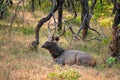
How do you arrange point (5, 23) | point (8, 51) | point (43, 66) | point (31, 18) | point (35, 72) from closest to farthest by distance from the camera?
point (35, 72) < point (43, 66) < point (8, 51) < point (5, 23) < point (31, 18)

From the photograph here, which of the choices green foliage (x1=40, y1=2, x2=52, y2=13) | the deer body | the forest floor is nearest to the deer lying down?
the deer body

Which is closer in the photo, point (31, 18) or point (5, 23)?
point (5, 23)

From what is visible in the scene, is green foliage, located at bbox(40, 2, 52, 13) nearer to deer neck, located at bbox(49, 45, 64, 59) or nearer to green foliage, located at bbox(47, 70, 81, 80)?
deer neck, located at bbox(49, 45, 64, 59)

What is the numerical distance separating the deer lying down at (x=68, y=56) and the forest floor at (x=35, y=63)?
27 centimetres

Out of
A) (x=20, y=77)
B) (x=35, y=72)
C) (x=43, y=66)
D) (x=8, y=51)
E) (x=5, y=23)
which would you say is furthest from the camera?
(x=5, y=23)

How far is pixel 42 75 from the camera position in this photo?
913 centimetres

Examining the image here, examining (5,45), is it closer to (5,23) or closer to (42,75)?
(42,75)

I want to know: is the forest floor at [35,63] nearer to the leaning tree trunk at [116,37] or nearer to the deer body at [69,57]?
the deer body at [69,57]

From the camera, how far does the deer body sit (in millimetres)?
11273

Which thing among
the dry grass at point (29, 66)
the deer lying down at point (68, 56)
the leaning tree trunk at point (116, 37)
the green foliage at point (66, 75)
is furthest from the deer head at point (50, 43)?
the green foliage at point (66, 75)

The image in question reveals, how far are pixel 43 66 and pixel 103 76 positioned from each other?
6.20 ft

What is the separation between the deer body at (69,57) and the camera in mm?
11273

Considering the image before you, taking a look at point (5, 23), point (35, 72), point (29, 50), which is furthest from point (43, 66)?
point (5, 23)

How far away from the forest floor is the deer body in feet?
0.86
